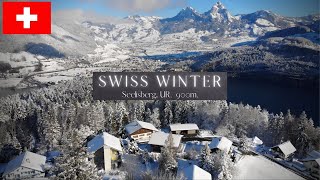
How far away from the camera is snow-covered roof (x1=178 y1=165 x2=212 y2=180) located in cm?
1656

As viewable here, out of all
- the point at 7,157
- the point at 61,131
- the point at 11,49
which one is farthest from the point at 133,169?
the point at 11,49

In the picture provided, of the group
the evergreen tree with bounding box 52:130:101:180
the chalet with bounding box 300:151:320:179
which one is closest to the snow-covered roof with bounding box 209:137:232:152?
the chalet with bounding box 300:151:320:179

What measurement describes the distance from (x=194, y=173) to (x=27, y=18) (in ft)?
32.3

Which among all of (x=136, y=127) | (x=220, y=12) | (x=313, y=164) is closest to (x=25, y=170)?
(x=136, y=127)

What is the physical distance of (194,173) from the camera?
54.6 ft

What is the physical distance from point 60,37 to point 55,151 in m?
40.3

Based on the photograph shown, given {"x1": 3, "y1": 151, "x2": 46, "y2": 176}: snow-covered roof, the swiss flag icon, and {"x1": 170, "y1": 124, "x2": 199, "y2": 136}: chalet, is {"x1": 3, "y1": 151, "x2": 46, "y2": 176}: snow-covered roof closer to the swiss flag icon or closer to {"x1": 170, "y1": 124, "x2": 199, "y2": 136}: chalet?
the swiss flag icon

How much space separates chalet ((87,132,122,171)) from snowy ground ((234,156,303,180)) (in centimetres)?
644

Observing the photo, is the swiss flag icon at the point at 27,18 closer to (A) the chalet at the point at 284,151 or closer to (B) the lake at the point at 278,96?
(A) the chalet at the point at 284,151

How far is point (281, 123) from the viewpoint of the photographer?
1232 inches

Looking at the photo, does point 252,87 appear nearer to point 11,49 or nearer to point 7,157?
point 11,49

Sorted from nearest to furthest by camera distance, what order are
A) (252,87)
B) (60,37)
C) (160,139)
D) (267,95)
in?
(160,139) → (267,95) → (252,87) → (60,37)

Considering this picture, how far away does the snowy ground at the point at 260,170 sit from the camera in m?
19.1

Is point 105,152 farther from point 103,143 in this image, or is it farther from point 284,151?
point 284,151
